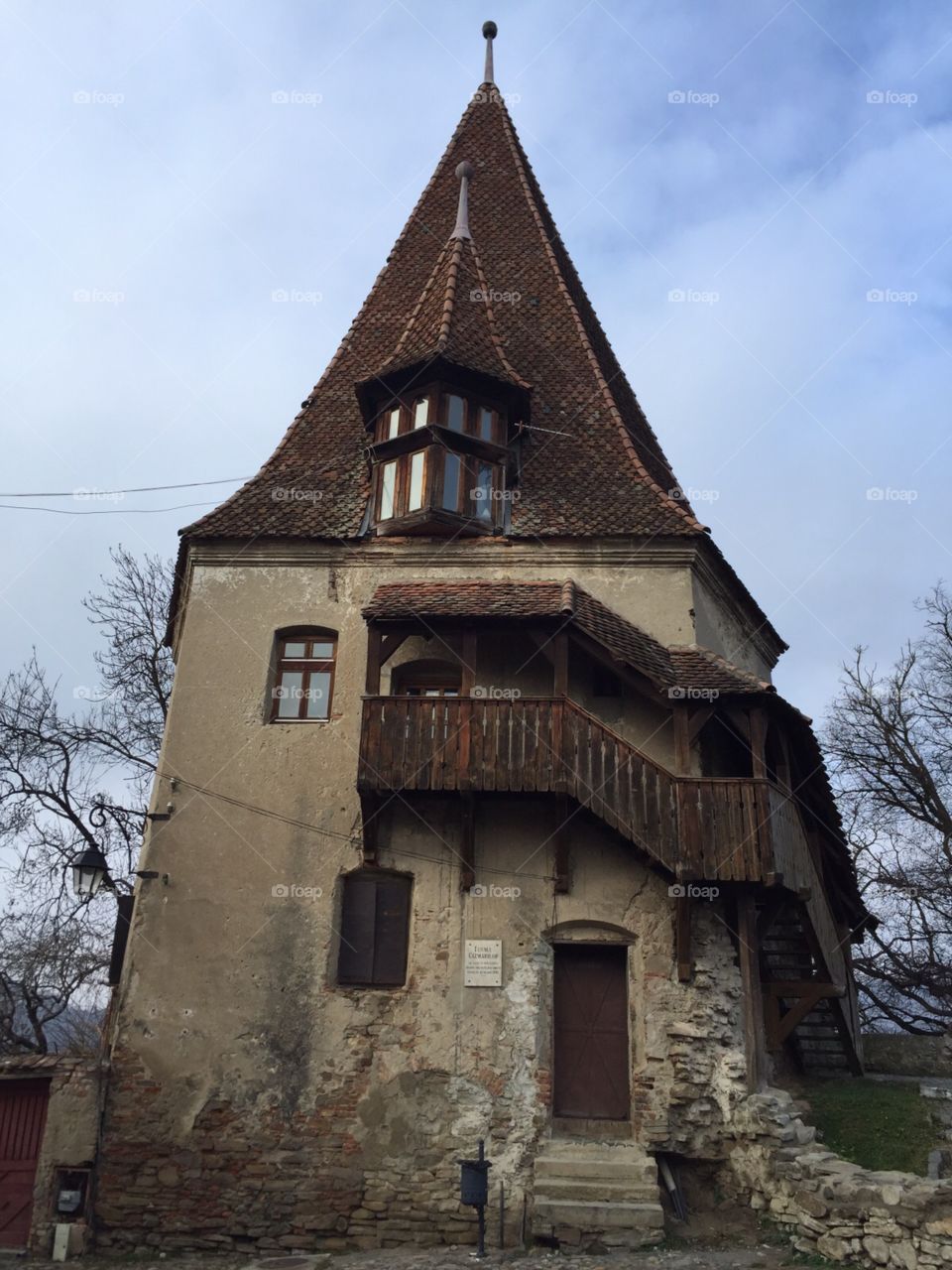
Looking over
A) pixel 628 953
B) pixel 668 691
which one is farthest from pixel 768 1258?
pixel 668 691

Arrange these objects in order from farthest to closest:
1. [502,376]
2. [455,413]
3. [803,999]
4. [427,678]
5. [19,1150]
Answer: [502,376], [455,413], [427,678], [803,999], [19,1150]

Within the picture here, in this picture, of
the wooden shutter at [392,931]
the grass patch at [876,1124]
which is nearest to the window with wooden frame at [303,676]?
the wooden shutter at [392,931]

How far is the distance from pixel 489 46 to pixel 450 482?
47.8 feet

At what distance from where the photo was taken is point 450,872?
13.5 metres

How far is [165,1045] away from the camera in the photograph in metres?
12.9

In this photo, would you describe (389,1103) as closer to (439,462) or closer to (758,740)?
(758,740)

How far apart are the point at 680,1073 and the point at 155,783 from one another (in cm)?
745

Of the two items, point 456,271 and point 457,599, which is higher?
point 456,271

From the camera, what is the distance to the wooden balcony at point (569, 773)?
1270 cm

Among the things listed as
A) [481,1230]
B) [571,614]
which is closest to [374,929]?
[481,1230]

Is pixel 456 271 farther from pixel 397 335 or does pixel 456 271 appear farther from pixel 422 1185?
pixel 422 1185

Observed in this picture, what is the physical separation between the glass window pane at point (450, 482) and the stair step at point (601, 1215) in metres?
8.84

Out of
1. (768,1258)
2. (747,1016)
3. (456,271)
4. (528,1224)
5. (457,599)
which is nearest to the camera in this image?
(768,1258)

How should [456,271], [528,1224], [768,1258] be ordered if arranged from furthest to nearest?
[456,271], [528,1224], [768,1258]
